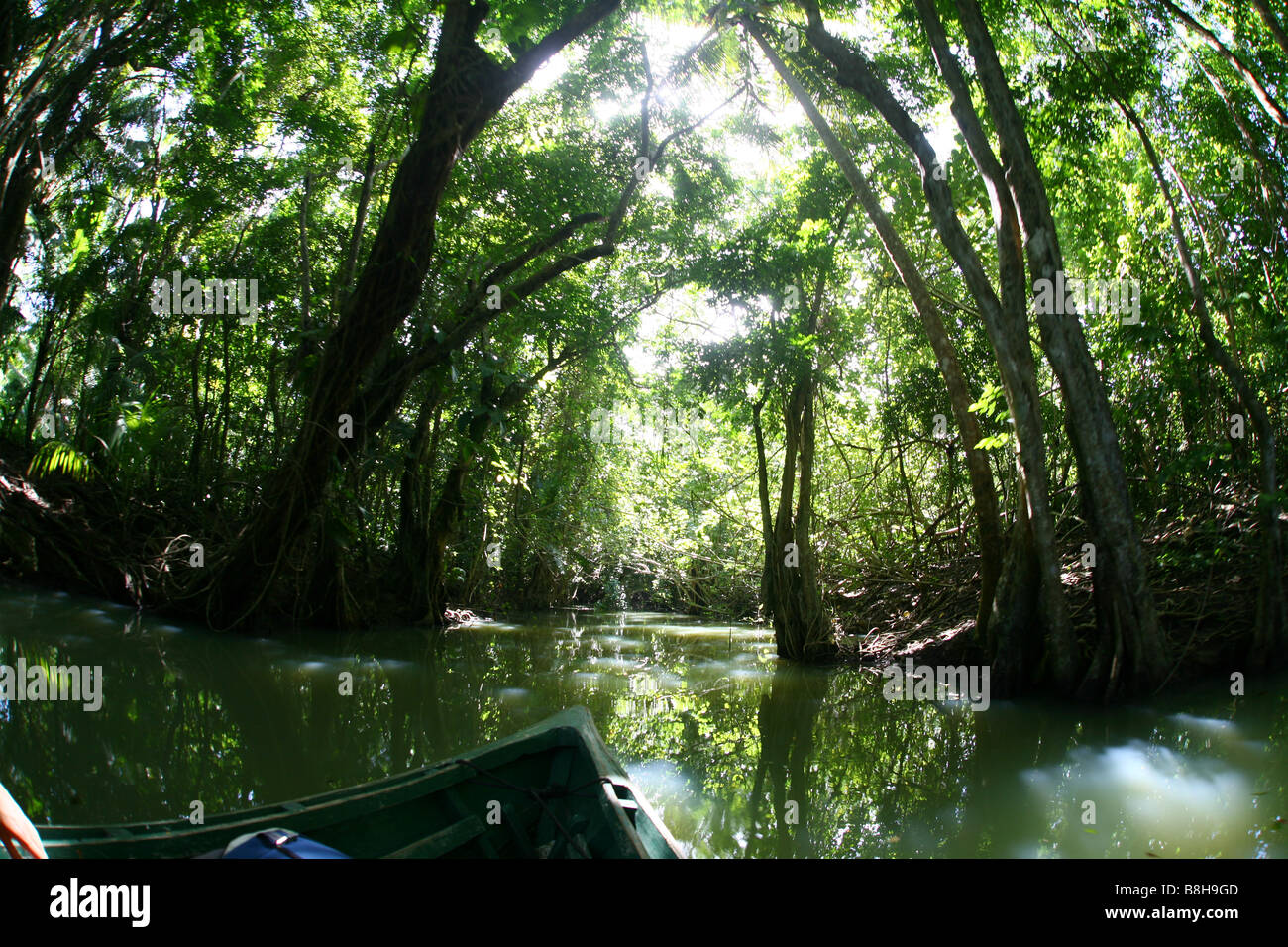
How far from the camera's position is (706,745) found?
5.67 m

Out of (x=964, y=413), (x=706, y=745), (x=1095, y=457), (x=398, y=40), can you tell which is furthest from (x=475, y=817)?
(x=964, y=413)

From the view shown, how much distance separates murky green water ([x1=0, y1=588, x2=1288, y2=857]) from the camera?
380 cm

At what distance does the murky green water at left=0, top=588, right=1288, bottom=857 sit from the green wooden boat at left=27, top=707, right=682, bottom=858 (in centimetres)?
76

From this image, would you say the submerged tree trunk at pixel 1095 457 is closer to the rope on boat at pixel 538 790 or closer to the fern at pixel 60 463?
the rope on boat at pixel 538 790

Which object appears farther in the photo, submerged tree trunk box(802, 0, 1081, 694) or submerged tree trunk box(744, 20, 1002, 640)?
submerged tree trunk box(744, 20, 1002, 640)

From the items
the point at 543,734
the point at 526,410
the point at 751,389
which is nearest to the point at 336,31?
the point at 526,410

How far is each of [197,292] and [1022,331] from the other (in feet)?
32.4

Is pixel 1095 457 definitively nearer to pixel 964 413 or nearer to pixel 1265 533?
pixel 964 413

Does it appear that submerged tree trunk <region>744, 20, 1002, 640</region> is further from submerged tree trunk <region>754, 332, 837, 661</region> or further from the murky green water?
submerged tree trunk <region>754, 332, 837, 661</region>

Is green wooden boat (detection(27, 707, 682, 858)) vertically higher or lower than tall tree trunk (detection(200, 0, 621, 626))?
lower

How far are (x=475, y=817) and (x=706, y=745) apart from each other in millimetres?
2928

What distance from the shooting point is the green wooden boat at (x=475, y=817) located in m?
2.40

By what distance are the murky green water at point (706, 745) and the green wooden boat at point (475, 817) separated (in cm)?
76

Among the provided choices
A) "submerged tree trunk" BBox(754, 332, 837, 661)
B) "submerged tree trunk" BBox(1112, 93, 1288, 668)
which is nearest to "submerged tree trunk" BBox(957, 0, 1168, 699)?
"submerged tree trunk" BBox(1112, 93, 1288, 668)
